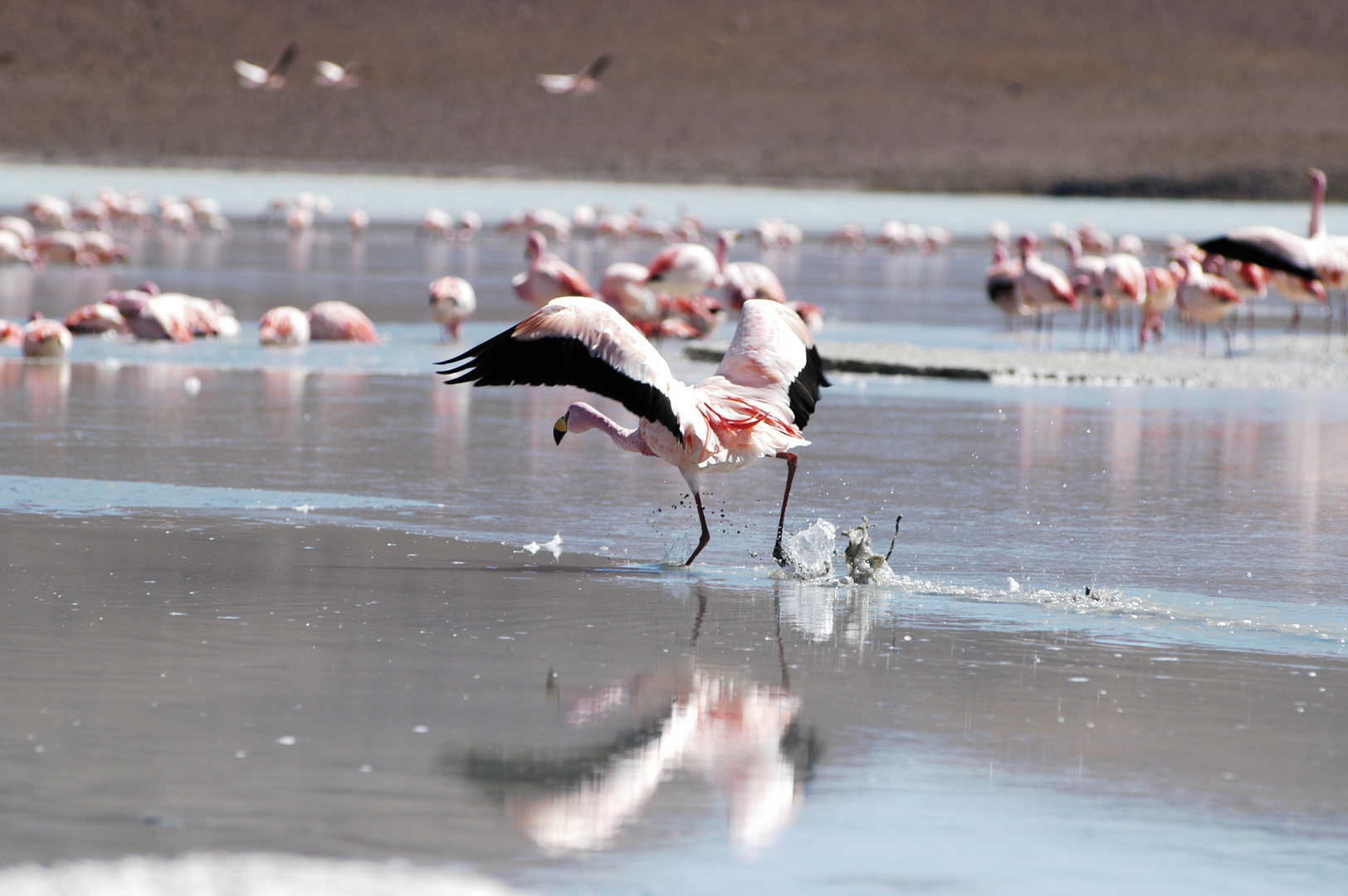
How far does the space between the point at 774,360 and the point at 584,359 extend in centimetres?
102

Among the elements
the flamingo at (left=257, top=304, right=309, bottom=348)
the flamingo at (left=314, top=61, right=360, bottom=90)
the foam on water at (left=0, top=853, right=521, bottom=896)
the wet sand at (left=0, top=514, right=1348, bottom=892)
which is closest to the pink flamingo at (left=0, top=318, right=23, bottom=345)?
the flamingo at (left=257, top=304, right=309, bottom=348)

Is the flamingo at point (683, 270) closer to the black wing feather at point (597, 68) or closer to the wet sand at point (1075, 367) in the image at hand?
the wet sand at point (1075, 367)

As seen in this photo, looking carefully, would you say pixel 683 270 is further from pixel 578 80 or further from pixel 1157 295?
pixel 578 80

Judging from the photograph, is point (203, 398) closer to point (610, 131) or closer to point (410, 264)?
point (410, 264)

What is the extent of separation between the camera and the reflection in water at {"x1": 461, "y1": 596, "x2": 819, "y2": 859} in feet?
12.4

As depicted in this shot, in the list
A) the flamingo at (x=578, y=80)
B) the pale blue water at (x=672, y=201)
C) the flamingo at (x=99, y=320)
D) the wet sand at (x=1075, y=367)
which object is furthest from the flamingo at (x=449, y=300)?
the flamingo at (x=578, y=80)

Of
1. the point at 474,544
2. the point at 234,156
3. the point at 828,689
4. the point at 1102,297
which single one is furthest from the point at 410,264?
the point at 234,156

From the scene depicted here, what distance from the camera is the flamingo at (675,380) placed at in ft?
20.5

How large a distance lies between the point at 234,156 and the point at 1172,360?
67.5 m

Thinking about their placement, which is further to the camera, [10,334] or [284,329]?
[284,329]

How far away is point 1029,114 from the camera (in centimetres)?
8088

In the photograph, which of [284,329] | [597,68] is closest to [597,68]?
[597,68]

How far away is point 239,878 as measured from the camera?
3367 mm

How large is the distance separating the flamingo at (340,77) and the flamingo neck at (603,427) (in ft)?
234
